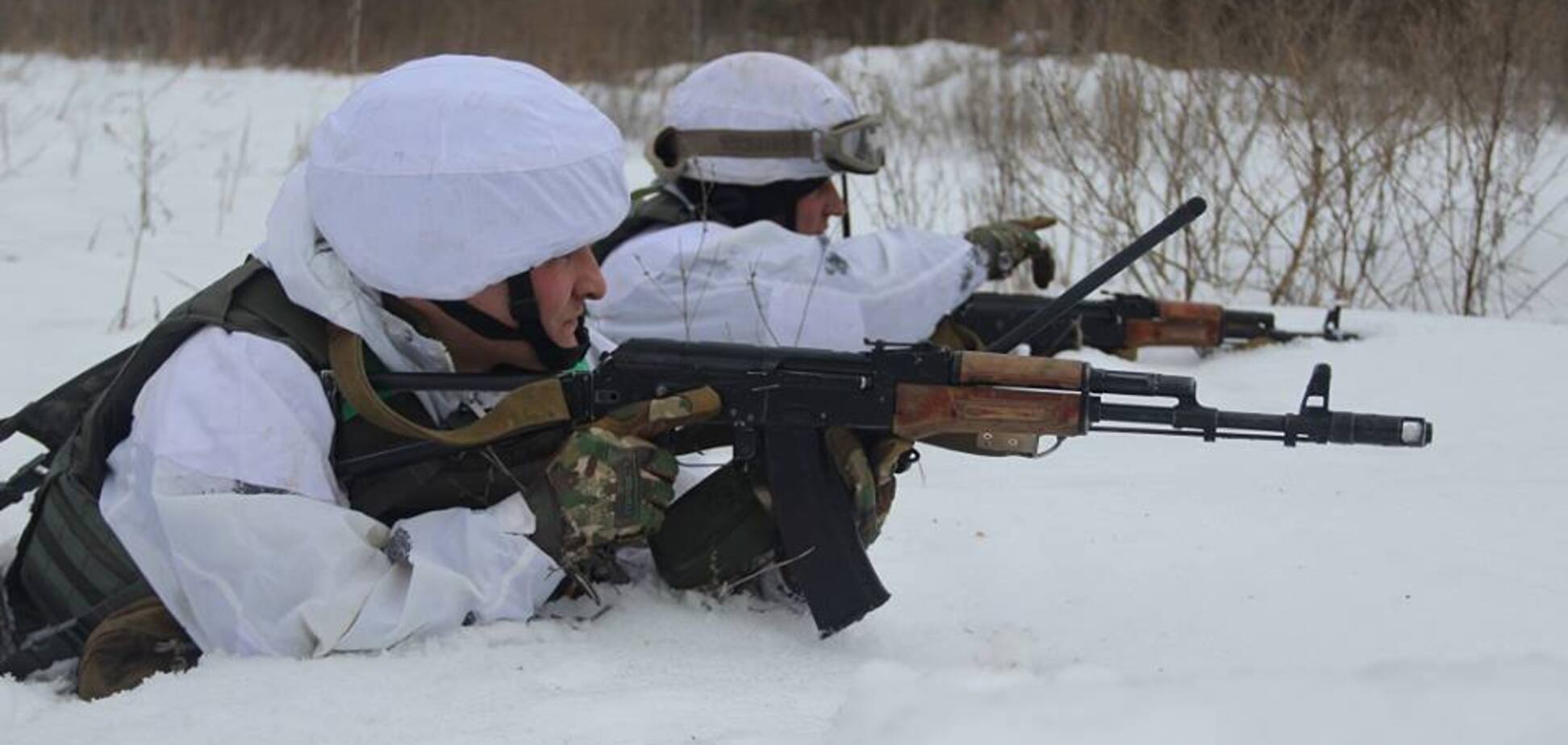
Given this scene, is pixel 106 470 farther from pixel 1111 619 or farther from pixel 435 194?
pixel 1111 619

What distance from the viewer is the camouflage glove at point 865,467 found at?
2.47 meters

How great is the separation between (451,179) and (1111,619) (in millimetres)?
1258

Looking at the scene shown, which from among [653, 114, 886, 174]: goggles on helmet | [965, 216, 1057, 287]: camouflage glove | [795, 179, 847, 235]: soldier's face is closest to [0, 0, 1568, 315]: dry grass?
[965, 216, 1057, 287]: camouflage glove

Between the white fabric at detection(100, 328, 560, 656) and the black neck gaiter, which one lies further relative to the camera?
the black neck gaiter

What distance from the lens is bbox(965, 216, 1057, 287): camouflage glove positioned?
186 inches

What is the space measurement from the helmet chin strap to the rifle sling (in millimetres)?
111

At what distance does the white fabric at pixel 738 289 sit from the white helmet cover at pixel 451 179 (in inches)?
68.2

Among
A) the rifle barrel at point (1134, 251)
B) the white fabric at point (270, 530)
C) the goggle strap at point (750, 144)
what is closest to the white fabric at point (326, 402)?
the white fabric at point (270, 530)

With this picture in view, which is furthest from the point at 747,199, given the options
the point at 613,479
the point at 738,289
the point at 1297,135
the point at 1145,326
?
the point at 1297,135

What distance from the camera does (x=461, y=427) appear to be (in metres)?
2.37

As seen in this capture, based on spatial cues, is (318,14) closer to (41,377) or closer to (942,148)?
(942,148)

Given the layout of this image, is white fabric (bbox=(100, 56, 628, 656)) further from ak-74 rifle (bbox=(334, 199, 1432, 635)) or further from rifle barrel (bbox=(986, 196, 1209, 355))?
rifle barrel (bbox=(986, 196, 1209, 355))

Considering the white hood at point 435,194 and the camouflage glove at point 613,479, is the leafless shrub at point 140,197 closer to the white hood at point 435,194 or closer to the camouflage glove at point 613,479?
the white hood at point 435,194

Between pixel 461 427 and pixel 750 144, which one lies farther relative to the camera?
pixel 750 144
